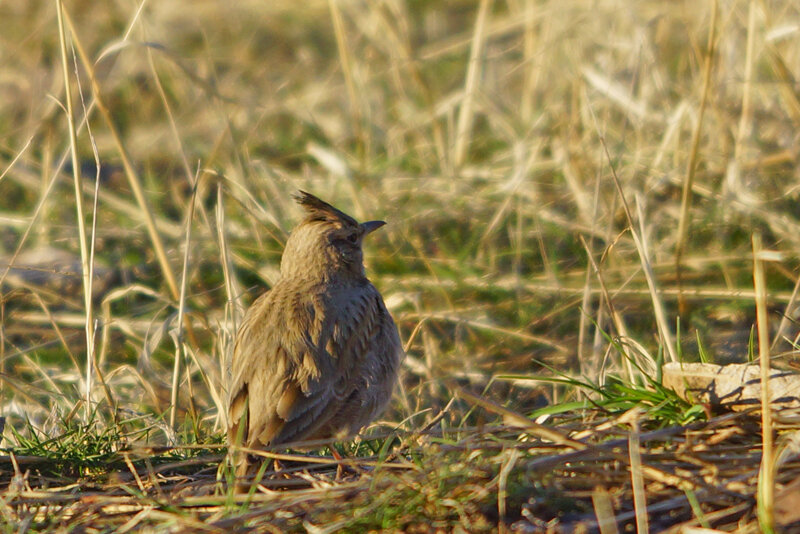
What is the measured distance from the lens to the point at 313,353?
13.2 feet

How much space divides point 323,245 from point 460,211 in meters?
2.35

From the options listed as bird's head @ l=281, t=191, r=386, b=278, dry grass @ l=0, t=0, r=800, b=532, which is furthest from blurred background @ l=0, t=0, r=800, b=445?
bird's head @ l=281, t=191, r=386, b=278

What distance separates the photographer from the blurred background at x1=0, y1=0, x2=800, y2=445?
5102 mm

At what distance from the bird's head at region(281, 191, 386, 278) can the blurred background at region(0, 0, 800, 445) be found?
0.98 ft

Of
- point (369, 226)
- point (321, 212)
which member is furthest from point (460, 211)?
point (321, 212)

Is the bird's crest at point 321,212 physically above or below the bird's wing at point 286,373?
above

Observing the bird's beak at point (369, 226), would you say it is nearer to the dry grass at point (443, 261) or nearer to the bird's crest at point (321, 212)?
the bird's crest at point (321, 212)

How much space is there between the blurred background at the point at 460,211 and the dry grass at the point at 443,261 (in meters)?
0.03

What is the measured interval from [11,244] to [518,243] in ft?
10.8

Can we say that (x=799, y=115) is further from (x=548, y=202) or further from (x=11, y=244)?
(x=11, y=244)

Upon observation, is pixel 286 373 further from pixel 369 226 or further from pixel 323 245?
pixel 369 226

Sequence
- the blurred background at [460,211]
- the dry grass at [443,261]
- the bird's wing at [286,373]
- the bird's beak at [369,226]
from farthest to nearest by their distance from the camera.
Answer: the blurred background at [460,211], the bird's beak at [369,226], the bird's wing at [286,373], the dry grass at [443,261]

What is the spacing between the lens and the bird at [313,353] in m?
3.89

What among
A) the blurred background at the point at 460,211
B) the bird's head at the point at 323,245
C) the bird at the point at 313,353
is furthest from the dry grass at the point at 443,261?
the bird's head at the point at 323,245
